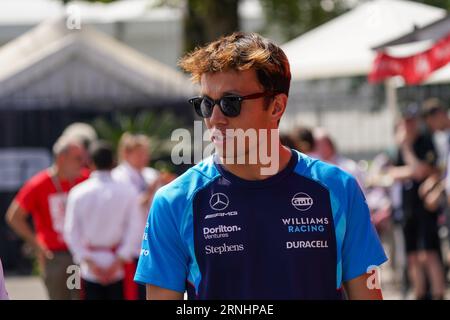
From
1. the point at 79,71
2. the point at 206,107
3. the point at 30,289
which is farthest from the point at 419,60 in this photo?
the point at 79,71

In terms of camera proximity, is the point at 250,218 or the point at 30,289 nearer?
the point at 250,218

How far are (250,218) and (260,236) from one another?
0.24ft

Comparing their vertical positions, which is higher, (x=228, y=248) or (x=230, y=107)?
(x=230, y=107)

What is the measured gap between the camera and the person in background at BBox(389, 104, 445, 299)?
1307 centimetres

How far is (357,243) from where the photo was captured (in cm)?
449

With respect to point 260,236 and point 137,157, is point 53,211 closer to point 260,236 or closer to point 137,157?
point 137,157

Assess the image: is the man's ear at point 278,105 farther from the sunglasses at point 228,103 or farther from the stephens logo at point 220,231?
the stephens logo at point 220,231

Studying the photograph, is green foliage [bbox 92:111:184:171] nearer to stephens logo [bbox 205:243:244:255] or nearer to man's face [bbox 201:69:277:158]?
man's face [bbox 201:69:277:158]

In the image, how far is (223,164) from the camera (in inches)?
178

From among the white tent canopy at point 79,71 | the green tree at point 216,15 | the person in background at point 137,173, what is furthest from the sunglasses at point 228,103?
the white tent canopy at point 79,71

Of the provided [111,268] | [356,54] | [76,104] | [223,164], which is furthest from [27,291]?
[223,164]

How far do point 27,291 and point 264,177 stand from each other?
1276cm

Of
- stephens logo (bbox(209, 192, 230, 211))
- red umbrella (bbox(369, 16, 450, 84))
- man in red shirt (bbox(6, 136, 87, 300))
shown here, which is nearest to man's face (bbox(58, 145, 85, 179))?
man in red shirt (bbox(6, 136, 87, 300))

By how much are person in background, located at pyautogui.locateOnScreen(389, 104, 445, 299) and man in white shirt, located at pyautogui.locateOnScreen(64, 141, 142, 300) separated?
13.4 ft
